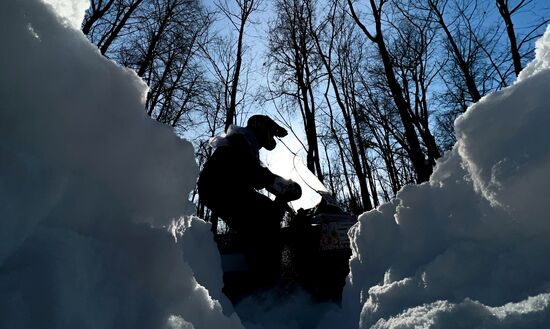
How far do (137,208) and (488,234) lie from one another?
1.44 meters

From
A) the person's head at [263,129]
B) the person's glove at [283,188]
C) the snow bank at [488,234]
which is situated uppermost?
the person's head at [263,129]

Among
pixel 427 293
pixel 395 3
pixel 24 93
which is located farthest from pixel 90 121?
pixel 395 3

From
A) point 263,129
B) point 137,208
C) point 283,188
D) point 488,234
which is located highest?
point 263,129

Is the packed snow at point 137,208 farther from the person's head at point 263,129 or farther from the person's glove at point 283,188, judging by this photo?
the person's head at point 263,129

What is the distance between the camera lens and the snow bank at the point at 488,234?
3.65 ft

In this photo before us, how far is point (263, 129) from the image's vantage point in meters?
3.73

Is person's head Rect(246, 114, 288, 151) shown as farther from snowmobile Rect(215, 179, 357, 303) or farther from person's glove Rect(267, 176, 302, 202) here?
snowmobile Rect(215, 179, 357, 303)

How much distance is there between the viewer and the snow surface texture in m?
0.85

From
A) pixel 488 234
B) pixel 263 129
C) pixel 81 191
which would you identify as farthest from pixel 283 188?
pixel 81 191

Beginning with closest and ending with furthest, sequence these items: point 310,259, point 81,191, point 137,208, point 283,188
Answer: point 81,191, point 137,208, point 283,188, point 310,259

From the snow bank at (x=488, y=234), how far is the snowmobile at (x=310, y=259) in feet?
5.90

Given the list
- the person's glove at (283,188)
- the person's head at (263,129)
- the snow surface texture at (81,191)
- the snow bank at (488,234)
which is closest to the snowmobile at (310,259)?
the person's glove at (283,188)

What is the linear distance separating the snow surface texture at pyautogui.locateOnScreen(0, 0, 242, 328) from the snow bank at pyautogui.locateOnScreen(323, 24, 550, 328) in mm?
821

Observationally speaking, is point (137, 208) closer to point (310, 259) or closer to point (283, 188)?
point (283, 188)
